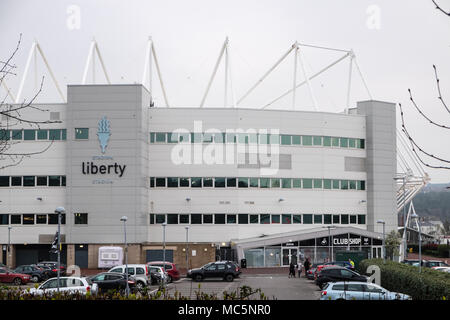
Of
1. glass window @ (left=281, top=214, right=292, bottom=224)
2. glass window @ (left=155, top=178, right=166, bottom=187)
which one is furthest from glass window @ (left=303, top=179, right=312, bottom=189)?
glass window @ (left=155, top=178, right=166, bottom=187)

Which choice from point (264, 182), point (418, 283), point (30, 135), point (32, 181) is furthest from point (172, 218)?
point (418, 283)

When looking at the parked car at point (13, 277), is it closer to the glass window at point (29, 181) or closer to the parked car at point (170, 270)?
the parked car at point (170, 270)

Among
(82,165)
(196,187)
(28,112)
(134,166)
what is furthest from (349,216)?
(28,112)

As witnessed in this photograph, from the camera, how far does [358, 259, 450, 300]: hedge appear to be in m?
26.1

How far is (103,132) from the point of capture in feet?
221

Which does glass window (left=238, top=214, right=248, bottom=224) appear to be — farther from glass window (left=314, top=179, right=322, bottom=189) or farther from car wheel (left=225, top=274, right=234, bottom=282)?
car wheel (left=225, top=274, right=234, bottom=282)

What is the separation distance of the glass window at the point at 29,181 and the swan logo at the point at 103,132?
28.9ft

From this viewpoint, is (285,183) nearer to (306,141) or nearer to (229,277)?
(306,141)
